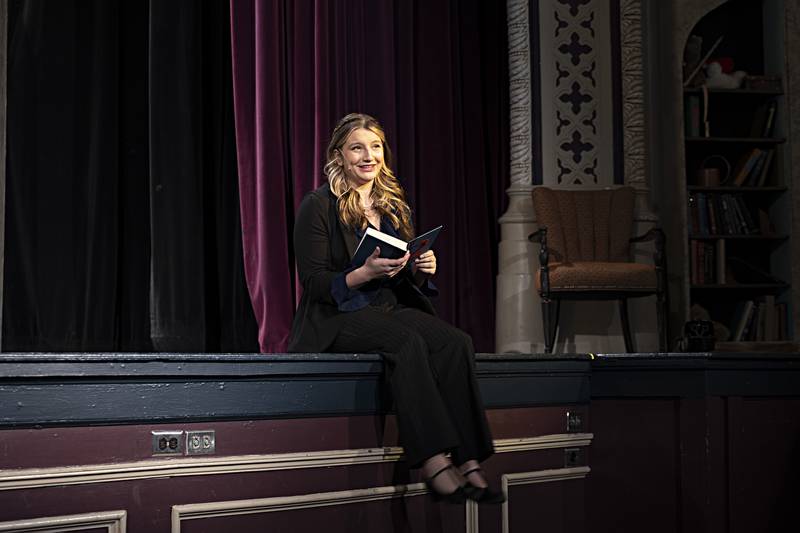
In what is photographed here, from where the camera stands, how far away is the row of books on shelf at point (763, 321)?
5605mm

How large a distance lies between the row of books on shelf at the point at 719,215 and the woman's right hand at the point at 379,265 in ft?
11.7

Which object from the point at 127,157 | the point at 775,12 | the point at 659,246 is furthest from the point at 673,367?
the point at 775,12

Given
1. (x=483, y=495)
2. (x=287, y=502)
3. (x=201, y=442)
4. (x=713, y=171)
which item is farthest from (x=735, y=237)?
(x=201, y=442)

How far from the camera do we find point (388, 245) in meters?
2.43

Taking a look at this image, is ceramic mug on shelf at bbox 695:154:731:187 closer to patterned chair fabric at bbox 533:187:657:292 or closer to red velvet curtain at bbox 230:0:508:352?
patterned chair fabric at bbox 533:187:657:292

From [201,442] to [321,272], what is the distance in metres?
0.70

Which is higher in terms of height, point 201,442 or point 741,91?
point 741,91

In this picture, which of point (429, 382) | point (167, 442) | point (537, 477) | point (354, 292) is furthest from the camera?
point (537, 477)

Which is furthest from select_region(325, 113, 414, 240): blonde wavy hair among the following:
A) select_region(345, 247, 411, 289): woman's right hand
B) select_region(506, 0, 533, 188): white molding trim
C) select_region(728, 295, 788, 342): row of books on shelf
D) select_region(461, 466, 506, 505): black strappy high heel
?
select_region(728, 295, 788, 342): row of books on shelf

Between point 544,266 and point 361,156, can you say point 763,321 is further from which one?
point 361,156

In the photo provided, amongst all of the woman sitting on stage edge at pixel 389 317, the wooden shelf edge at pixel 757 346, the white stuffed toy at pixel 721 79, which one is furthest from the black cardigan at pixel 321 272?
the white stuffed toy at pixel 721 79

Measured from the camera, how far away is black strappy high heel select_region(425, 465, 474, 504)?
7.25ft

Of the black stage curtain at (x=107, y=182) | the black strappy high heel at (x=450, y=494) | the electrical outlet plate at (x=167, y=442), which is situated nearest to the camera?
the electrical outlet plate at (x=167, y=442)

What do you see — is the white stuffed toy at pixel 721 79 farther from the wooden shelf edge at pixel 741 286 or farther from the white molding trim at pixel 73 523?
the white molding trim at pixel 73 523
